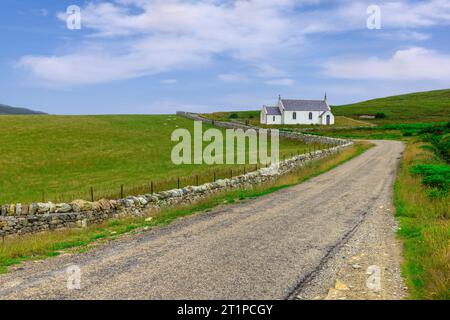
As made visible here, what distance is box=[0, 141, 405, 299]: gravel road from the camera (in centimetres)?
841

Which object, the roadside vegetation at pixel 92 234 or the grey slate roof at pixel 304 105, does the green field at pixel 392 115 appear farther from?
the roadside vegetation at pixel 92 234

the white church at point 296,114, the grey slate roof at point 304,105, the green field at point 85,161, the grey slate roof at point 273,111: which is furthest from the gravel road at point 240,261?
Answer: the grey slate roof at point 304,105

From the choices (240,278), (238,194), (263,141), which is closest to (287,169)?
(238,194)

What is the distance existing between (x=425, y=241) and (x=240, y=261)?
5.38m

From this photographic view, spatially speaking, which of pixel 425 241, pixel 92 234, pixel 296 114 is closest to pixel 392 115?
pixel 296 114

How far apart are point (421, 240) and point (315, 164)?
2518 cm

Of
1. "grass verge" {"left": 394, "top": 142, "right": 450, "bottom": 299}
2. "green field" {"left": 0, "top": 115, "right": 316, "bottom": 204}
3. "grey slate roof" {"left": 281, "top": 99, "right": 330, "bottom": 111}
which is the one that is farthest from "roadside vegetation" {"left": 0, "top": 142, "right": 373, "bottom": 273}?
"grey slate roof" {"left": 281, "top": 99, "right": 330, "bottom": 111}

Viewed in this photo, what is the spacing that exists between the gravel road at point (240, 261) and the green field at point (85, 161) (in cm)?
1018

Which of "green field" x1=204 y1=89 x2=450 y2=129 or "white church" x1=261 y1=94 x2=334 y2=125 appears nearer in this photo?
"white church" x1=261 y1=94 x2=334 y2=125

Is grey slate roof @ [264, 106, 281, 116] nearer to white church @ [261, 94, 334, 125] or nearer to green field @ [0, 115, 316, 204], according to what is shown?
white church @ [261, 94, 334, 125]

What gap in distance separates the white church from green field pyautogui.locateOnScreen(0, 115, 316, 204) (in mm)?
38295

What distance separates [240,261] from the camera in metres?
10.4

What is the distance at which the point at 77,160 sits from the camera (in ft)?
145
